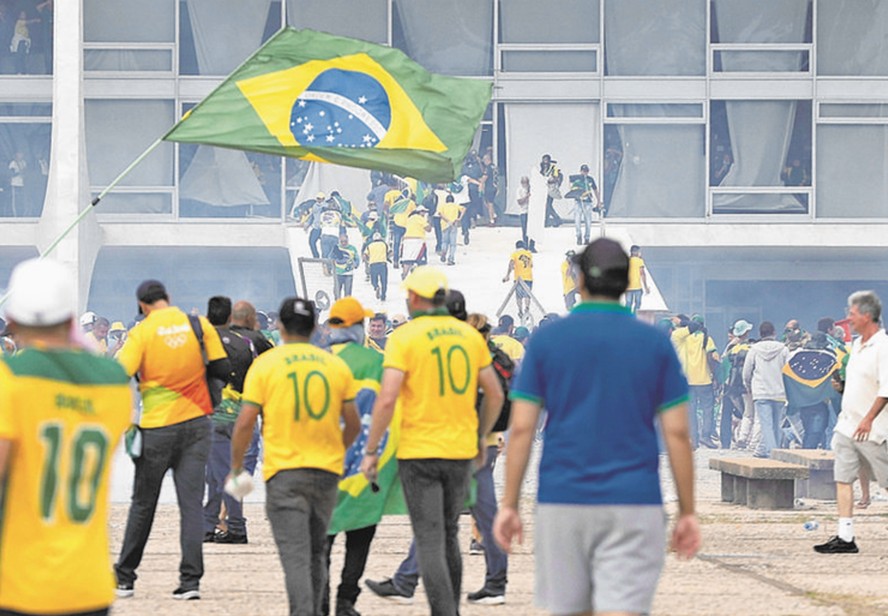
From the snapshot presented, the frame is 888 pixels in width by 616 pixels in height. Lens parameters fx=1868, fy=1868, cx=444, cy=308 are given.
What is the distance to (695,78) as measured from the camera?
39500 millimetres

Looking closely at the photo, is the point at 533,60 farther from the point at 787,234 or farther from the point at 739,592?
the point at 739,592

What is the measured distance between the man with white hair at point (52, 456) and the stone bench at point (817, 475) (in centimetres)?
1233

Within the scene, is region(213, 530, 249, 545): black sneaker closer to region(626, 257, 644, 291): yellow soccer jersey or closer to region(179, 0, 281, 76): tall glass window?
region(626, 257, 644, 291): yellow soccer jersey

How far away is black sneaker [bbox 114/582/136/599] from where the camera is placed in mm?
9438

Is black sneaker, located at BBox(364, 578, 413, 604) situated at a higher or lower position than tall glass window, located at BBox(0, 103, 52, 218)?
lower

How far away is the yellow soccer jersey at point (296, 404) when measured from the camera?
754 centimetres

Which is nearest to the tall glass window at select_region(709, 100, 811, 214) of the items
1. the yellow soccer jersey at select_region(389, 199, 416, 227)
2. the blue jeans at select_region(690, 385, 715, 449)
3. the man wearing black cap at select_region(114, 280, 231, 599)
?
the yellow soccer jersey at select_region(389, 199, 416, 227)

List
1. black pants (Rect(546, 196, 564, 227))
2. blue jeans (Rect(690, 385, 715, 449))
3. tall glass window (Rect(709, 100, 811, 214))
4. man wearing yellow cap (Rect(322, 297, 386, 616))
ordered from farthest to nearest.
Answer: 1. tall glass window (Rect(709, 100, 811, 214))
2. black pants (Rect(546, 196, 564, 227))
3. blue jeans (Rect(690, 385, 715, 449))
4. man wearing yellow cap (Rect(322, 297, 386, 616))

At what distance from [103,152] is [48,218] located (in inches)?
111

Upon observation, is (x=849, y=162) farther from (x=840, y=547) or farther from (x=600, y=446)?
(x=600, y=446)

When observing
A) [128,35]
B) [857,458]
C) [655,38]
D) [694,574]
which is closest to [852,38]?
[655,38]

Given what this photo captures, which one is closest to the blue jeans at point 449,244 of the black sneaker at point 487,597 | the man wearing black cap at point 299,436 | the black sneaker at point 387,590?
the black sneaker at point 387,590

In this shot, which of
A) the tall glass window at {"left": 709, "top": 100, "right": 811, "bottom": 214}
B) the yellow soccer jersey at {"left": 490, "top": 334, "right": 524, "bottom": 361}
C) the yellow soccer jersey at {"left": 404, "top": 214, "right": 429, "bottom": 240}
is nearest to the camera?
the yellow soccer jersey at {"left": 490, "top": 334, "right": 524, "bottom": 361}

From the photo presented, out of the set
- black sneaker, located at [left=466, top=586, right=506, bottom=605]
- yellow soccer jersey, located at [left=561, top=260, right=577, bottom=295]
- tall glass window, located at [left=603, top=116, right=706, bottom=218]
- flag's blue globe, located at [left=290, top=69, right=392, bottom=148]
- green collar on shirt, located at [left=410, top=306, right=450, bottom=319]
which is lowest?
black sneaker, located at [left=466, top=586, right=506, bottom=605]
